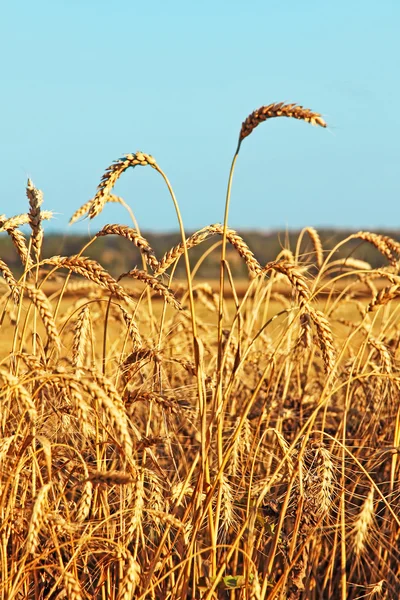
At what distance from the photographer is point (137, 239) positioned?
198cm

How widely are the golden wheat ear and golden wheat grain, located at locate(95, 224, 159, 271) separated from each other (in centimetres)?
45

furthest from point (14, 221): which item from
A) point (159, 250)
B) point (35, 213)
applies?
point (159, 250)

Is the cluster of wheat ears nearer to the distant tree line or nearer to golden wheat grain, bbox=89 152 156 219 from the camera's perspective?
golden wheat grain, bbox=89 152 156 219

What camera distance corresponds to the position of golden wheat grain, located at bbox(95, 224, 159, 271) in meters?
1.95

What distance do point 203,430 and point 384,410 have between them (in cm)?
204

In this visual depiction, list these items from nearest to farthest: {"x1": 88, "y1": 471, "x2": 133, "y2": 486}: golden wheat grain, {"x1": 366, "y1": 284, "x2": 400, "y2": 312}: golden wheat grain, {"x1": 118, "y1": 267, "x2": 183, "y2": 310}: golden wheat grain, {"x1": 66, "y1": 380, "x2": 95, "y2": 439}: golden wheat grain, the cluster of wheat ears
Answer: {"x1": 88, "y1": 471, "x2": 133, "y2": 486}: golden wheat grain, {"x1": 66, "y1": 380, "x2": 95, "y2": 439}: golden wheat grain, the cluster of wheat ears, {"x1": 118, "y1": 267, "x2": 183, "y2": 310}: golden wheat grain, {"x1": 366, "y1": 284, "x2": 400, "y2": 312}: golden wheat grain

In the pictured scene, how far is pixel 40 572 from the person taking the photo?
2029 millimetres

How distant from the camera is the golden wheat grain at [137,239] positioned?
76.7 inches

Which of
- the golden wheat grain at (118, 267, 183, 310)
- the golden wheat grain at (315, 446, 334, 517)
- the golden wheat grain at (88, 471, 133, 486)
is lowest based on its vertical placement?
the golden wheat grain at (315, 446, 334, 517)

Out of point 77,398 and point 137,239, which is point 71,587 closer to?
point 77,398

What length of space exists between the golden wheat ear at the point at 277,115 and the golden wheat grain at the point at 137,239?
0.45 m

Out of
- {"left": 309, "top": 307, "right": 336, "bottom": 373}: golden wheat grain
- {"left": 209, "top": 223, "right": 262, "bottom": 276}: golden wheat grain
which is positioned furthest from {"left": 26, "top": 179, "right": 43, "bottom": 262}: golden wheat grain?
{"left": 309, "top": 307, "right": 336, "bottom": 373}: golden wheat grain

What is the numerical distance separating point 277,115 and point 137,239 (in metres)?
0.53

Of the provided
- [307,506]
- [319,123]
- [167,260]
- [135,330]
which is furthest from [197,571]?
[319,123]
